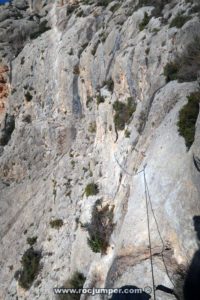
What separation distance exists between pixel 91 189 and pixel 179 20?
10875 mm

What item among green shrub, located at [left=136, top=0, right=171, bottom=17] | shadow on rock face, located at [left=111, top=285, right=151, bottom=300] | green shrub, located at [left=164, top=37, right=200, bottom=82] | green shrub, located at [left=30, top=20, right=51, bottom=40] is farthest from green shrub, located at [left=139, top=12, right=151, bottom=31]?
green shrub, located at [left=30, top=20, right=51, bottom=40]

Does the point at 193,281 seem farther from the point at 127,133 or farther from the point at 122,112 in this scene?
the point at 122,112

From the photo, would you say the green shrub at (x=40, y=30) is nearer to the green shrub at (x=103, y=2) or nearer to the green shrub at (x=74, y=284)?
the green shrub at (x=103, y=2)

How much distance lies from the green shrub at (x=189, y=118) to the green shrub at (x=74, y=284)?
9.42 metres

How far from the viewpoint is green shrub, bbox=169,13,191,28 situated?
22141 millimetres

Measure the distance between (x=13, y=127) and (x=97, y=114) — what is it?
40.0 ft

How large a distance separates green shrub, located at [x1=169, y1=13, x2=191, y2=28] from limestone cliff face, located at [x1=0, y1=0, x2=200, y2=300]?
0.38 meters

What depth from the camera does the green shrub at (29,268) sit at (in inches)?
1003

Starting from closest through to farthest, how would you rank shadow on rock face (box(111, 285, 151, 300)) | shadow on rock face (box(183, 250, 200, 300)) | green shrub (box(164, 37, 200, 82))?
shadow on rock face (box(183, 250, 200, 300)), shadow on rock face (box(111, 285, 151, 300)), green shrub (box(164, 37, 200, 82))

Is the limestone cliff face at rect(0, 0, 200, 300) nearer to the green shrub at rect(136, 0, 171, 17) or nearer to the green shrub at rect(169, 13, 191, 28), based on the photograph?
the green shrub at rect(136, 0, 171, 17)

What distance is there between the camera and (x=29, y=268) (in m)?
25.9

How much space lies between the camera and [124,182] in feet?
68.9

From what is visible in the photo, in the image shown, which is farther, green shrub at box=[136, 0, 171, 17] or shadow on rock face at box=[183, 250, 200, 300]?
green shrub at box=[136, 0, 171, 17]

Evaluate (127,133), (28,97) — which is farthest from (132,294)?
(28,97)
